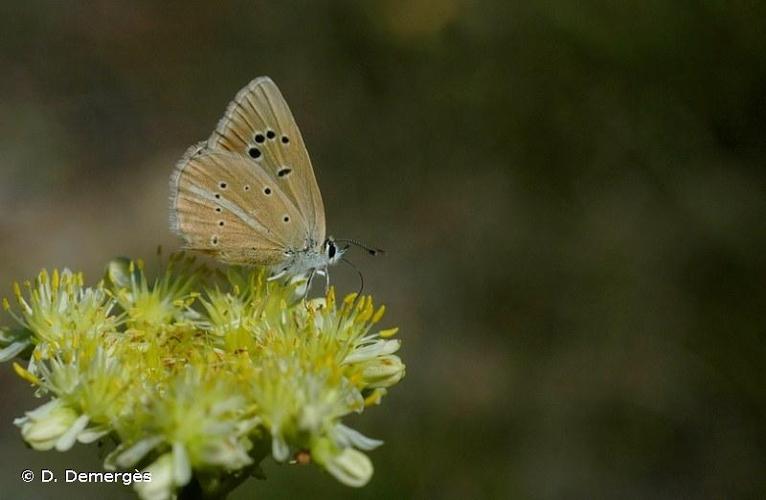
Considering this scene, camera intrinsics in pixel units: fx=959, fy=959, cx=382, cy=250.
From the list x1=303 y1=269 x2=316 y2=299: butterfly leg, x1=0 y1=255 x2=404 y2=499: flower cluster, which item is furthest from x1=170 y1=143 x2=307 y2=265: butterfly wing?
x1=0 y1=255 x2=404 y2=499: flower cluster

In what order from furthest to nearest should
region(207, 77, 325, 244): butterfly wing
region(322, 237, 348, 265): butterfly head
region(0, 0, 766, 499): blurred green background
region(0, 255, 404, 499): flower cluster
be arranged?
region(0, 0, 766, 499): blurred green background, region(322, 237, 348, 265): butterfly head, region(207, 77, 325, 244): butterfly wing, region(0, 255, 404, 499): flower cluster

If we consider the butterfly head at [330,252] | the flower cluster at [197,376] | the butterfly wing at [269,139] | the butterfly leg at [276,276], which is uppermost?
the butterfly wing at [269,139]

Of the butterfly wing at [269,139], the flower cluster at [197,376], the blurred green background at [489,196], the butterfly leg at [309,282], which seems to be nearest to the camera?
the flower cluster at [197,376]

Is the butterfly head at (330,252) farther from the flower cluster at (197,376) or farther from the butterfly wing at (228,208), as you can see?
the flower cluster at (197,376)

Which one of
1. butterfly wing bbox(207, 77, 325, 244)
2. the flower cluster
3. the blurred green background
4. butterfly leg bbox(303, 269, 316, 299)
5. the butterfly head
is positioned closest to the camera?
the flower cluster

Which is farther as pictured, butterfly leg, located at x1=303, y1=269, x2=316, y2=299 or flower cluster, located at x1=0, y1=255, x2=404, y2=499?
butterfly leg, located at x1=303, y1=269, x2=316, y2=299

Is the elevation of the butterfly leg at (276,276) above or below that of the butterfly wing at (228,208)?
below

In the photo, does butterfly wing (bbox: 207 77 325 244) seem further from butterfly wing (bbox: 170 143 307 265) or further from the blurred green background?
the blurred green background

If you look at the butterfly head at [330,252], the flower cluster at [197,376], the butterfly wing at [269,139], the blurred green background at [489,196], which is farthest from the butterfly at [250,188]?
the blurred green background at [489,196]
